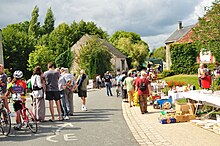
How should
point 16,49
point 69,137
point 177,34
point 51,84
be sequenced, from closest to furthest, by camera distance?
point 69,137, point 51,84, point 177,34, point 16,49

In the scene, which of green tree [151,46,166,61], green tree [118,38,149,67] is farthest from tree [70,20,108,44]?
green tree [151,46,166,61]

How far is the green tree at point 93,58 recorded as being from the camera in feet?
151

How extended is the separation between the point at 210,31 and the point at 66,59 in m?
45.8

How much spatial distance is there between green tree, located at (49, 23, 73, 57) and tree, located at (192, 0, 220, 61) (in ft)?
177

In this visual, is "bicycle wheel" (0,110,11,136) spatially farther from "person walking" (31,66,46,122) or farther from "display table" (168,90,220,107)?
"display table" (168,90,220,107)

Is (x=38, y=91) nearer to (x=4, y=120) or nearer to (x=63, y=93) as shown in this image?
(x=63, y=93)

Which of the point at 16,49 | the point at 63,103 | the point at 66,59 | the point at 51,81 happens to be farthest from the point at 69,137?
the point at 16,49

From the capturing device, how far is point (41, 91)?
11.8 m

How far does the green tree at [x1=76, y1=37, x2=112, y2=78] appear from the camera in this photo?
151 feet

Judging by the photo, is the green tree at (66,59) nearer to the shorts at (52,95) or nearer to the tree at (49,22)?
the tree at (49,22)

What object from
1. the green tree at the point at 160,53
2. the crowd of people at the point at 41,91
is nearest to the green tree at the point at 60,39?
the crowd of people at the point at 41,91

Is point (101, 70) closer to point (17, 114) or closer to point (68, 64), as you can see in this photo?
point (68, 64)

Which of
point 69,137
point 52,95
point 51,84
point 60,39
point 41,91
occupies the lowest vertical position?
point 69,137

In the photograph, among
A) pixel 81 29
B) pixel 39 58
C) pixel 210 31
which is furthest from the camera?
pixel 81 29
